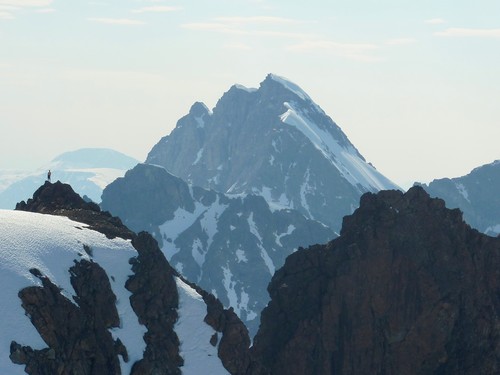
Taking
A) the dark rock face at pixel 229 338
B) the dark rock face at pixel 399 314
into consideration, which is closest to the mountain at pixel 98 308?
the dark rock face at pixel 229 338

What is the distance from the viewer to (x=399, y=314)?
627ft

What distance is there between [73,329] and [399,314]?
176 feet

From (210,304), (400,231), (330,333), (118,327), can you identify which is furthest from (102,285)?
(400,231)

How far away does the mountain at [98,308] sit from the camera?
504ft

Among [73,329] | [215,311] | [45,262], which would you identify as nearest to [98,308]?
[73,329]

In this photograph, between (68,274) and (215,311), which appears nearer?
(68,274)

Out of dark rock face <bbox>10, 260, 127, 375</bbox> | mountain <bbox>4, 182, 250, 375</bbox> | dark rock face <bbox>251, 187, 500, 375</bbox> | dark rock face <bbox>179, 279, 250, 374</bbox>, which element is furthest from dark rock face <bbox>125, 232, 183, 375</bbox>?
dark rock face <bbox>251, 187, 500, 375</bbox>

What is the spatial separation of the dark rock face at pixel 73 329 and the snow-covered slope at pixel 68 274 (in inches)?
42.8

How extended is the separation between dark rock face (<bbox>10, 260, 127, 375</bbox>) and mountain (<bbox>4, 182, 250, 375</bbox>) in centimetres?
15

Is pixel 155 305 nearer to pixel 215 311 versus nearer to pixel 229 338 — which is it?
pixel 215 311

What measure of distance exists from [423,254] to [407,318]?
37.1 feet

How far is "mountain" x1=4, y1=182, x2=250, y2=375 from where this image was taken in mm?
153750

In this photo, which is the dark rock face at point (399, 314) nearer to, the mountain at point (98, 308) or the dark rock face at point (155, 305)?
the mountain at point (98, 308)

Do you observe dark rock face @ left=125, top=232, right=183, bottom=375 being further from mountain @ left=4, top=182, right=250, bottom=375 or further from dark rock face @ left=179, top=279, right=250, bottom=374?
dark rock face @ left=179, top=279, right=250, bottom=374
